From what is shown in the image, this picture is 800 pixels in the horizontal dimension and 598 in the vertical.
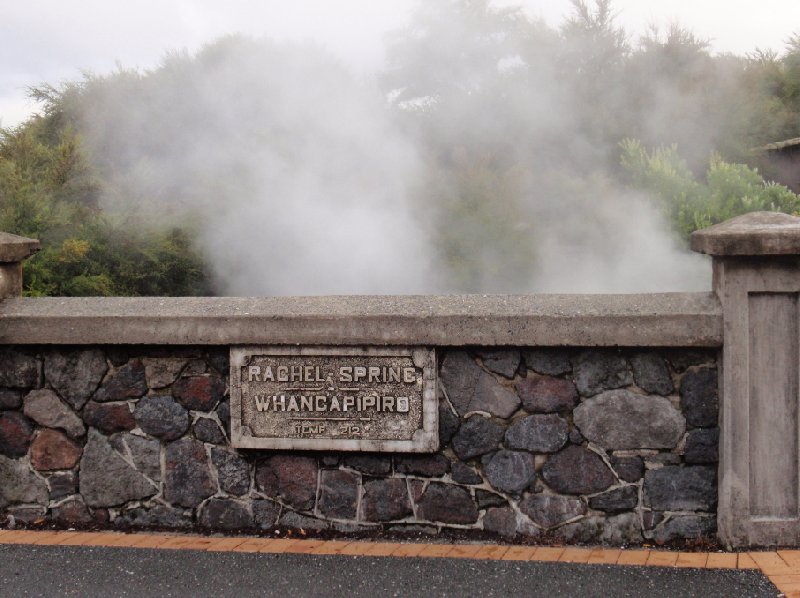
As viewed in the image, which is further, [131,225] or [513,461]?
[131,225]

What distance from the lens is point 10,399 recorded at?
377cm

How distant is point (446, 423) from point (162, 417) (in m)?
1.17

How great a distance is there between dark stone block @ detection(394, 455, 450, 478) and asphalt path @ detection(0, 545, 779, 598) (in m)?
0.36

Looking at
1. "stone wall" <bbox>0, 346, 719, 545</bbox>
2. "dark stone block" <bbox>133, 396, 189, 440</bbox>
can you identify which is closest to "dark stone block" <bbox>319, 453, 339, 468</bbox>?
"stone wall" <bbox>0, 346, 719, 545</bbox>

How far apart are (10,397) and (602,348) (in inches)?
96.8

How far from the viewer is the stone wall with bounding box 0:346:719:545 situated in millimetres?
3312

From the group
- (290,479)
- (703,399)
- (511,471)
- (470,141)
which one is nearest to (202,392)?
(290,479)

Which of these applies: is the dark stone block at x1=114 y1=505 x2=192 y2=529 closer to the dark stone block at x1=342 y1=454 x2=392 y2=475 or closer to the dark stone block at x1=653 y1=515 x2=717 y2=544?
the dark stone block at x1=342 y1=454 x2=392 y2=475

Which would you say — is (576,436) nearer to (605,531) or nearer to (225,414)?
(605,531)

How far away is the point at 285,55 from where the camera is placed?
802 cm

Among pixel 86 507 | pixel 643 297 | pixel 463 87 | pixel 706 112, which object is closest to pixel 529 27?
pixel 463 87

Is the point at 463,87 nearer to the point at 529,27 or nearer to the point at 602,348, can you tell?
the point at 529,27

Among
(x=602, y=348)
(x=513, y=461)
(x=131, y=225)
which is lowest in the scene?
(x=513, y=461)

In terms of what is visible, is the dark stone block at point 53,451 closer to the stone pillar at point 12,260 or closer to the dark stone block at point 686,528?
the stone pillar at point 12,260
